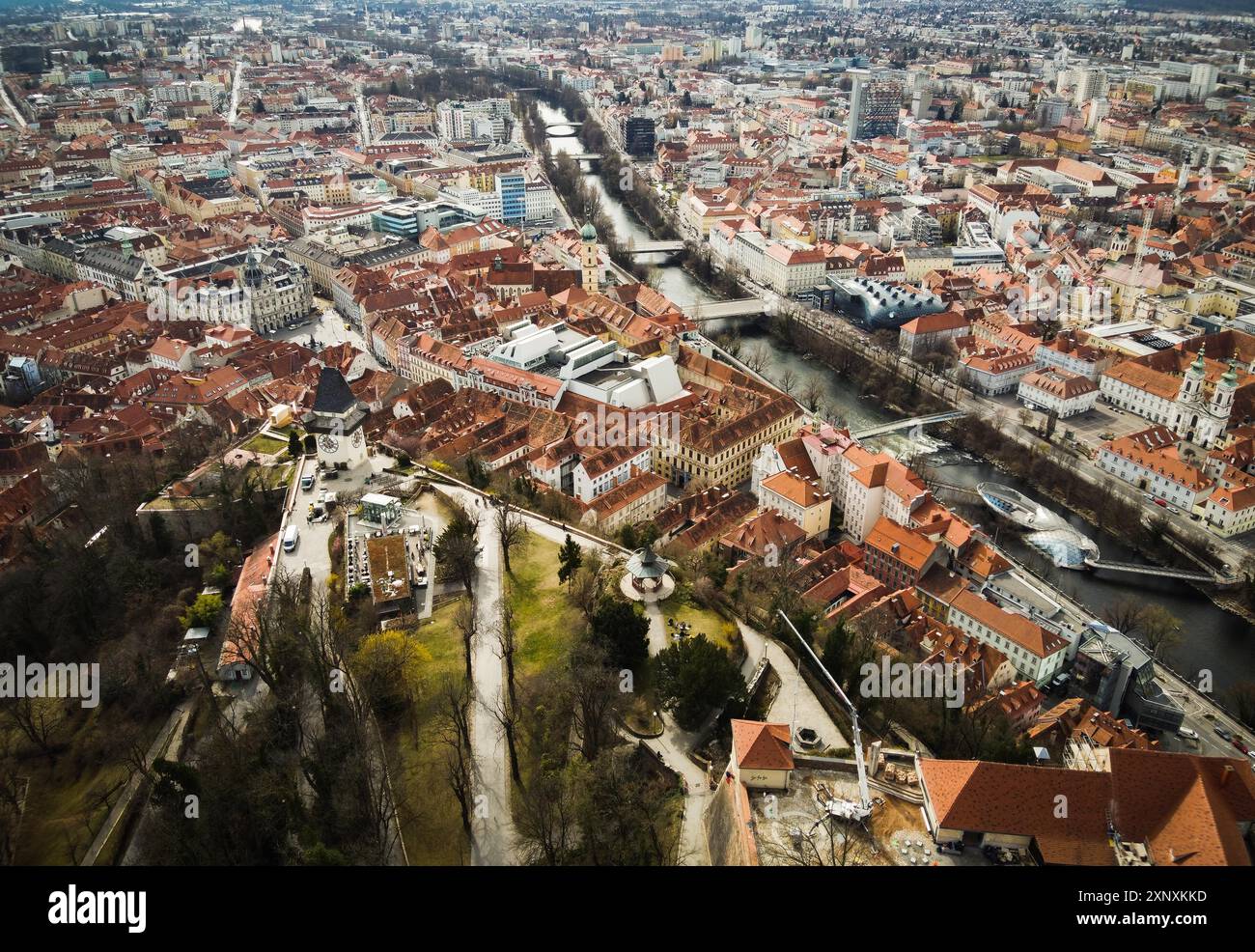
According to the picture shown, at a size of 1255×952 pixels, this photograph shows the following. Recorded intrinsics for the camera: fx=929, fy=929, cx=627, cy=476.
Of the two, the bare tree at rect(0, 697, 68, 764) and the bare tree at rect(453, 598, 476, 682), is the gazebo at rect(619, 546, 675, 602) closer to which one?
the bare tree at rect(453, 598, 476, 682)

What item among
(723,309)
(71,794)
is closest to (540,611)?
(71,794)

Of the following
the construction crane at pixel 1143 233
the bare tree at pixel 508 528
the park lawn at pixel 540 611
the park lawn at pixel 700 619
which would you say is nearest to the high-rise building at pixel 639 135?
the construction crane at pixel 1143 233

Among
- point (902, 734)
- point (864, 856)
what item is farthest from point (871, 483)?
point (864, 856)

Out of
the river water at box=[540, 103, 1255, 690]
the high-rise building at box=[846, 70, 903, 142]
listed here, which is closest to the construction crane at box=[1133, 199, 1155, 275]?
the river water at box=[540, 103, 1255, 690]

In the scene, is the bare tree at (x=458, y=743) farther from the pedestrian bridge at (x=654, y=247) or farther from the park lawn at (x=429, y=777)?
the pedestrian bridge at (x=654, y=247)
